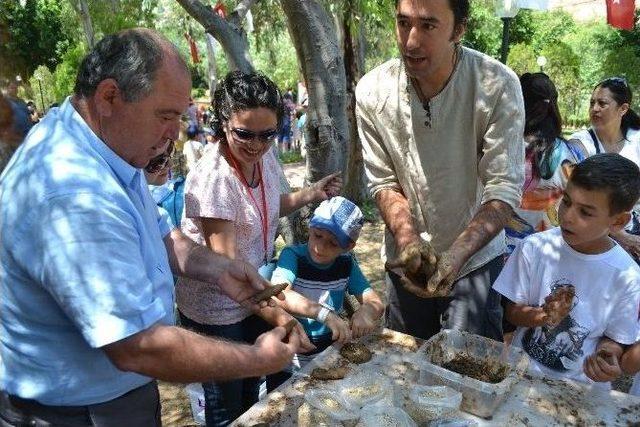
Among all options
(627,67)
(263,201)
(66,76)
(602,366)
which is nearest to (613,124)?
(602,366)

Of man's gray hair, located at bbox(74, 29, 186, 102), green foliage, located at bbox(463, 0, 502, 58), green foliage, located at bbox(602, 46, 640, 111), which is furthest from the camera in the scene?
green foliage, located at bbox(463, 0, 502, 58)

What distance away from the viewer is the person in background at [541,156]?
3.36 m

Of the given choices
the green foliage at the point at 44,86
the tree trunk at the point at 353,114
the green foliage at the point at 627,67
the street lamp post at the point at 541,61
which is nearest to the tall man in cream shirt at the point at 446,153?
the tree trunk at the point at 353,114

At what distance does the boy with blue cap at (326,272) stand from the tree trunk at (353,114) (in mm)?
3508

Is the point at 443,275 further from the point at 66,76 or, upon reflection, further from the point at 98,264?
the point at 66,76

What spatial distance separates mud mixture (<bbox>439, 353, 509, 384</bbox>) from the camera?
1806 mm

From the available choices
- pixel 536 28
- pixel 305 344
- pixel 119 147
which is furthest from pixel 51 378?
pixel 536 28

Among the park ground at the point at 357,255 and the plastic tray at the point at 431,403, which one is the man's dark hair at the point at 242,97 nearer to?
the plastic tray at the point at 431,403

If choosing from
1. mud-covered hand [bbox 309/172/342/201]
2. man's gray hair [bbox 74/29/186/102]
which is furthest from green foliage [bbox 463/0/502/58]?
man's gray hair [bbox 74/29/186/102]

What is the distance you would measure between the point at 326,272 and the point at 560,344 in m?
1.05

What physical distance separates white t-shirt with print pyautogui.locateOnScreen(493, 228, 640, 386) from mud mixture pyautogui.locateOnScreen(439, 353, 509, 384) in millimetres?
240

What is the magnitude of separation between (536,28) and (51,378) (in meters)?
30.6

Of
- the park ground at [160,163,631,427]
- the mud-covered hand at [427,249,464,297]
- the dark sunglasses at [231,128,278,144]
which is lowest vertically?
the park ground at [160,163,631,427]

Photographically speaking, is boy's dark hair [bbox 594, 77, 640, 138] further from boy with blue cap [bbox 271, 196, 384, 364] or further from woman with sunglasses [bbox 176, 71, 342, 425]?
woman with sunglasses [bbox 176, 71, 342, 425]
